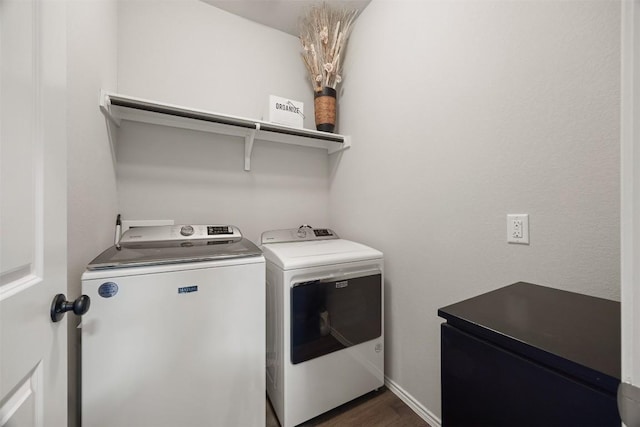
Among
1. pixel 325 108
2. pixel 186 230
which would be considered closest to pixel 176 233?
pixel 186 230

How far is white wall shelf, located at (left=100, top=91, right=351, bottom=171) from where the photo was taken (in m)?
1.34

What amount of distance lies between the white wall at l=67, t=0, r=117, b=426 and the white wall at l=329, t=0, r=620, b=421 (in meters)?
1.58

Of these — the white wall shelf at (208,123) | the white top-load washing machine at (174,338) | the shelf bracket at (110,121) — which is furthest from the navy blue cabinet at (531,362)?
the shelf bracket at (110,121)

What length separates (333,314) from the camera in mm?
1427

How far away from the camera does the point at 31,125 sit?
0.53m

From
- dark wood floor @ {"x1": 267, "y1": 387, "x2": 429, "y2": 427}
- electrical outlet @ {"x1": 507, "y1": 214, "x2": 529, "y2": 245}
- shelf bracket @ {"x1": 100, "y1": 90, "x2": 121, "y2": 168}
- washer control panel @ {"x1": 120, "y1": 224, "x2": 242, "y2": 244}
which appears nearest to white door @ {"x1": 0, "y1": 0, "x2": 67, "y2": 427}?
shelf bracket @ {"x1": 100, "y1": 90, "x2": 121, "y2": 168}

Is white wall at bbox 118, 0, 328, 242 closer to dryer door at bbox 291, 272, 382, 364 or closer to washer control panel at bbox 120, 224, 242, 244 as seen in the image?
washer control panel at bbox 120, 224, 242, 244

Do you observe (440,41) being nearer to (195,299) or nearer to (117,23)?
(195,299)

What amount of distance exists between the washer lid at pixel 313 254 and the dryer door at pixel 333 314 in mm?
114

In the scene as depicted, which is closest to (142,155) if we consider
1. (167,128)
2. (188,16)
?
(167,128)

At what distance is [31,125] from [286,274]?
1.03 m

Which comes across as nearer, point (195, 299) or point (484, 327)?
point (484, 327)

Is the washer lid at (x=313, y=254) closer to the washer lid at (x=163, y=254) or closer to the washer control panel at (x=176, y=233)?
the washer lid at (x=163, y=254)

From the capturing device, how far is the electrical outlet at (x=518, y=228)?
101 centimetres
